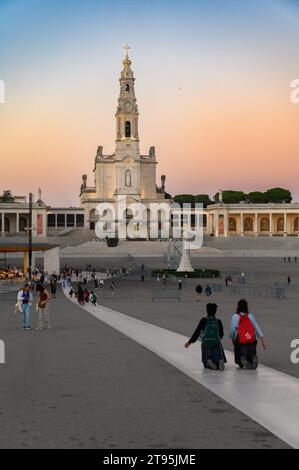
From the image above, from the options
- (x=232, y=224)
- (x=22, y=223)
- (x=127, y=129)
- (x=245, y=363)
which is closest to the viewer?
(x=245, y=363)

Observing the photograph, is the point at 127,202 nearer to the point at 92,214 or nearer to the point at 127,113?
the point at 92,214

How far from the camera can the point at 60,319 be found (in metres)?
25.8

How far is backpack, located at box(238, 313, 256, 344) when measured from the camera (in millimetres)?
12555

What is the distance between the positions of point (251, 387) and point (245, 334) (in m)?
1.48

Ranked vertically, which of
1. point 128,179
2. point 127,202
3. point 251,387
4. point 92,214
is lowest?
point 251,387

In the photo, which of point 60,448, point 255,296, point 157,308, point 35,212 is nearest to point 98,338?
point 60,448

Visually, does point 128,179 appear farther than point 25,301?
Yes

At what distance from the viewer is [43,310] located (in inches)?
854

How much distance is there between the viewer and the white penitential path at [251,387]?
8938mm

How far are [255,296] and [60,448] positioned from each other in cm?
3586

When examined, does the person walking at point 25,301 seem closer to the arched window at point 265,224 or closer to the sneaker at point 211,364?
the sneaker at point 211,364

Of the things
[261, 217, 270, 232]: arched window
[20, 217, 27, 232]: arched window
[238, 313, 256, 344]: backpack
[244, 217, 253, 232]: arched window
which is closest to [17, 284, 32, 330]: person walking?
[238, 313, 256, 344]: backpack

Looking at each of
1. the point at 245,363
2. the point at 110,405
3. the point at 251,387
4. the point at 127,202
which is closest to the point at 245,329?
the point at 245,363

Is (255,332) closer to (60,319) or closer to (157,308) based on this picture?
(60,319)
